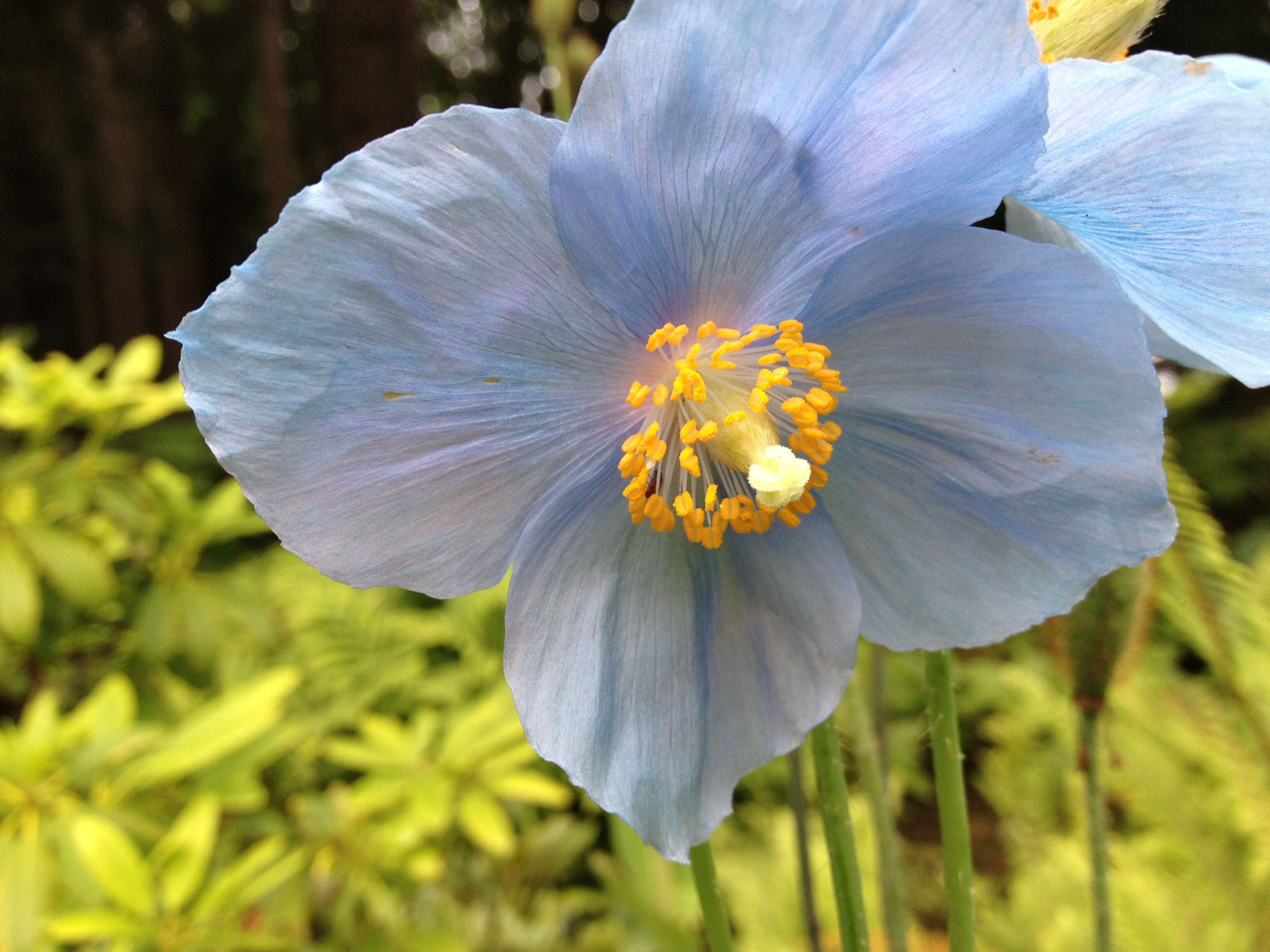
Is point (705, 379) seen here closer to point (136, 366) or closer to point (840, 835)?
point (840, 835)

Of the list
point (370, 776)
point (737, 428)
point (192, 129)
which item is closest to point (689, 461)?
point (737, 428)

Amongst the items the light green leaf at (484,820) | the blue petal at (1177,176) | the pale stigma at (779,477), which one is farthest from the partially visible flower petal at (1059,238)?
the light green leaf at (484,820)

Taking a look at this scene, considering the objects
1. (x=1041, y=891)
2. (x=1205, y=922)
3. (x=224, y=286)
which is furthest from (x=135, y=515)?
(x=1205, y=922)

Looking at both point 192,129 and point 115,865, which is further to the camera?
point 192,129

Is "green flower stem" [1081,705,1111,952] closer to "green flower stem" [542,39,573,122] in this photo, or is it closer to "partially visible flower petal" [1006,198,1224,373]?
"partially visible flower petal" [1006,198,1224,373]

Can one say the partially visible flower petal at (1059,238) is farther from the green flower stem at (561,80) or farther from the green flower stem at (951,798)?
the green flower stem at (561,80)

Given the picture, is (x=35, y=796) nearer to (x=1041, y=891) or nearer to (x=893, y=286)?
(x=893, y=286)
